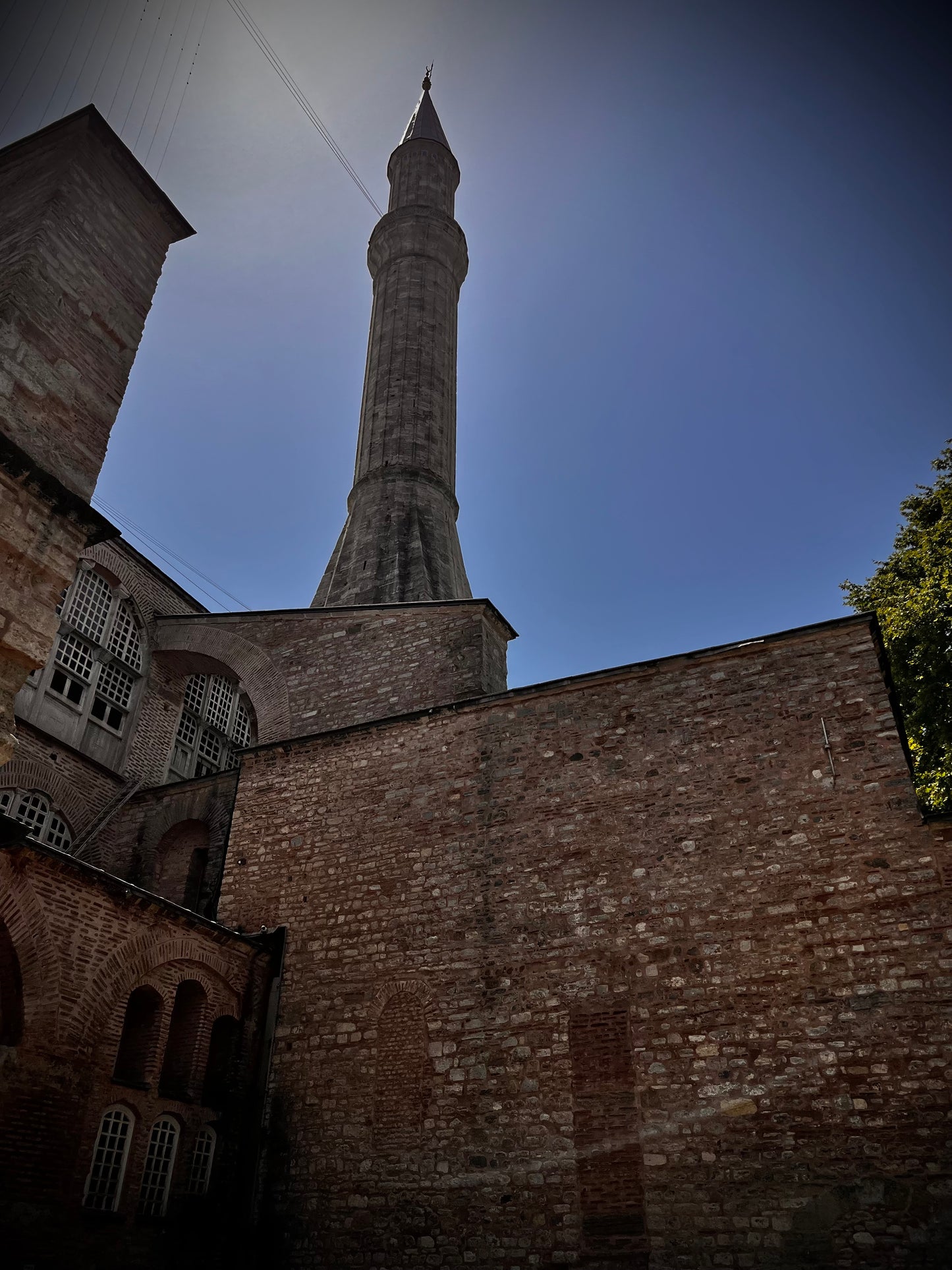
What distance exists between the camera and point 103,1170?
8.23 metres

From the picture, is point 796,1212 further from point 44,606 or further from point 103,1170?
point 44,606

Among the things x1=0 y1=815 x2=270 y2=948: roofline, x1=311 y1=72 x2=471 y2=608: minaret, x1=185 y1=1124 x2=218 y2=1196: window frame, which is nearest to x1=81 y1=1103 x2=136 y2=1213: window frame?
x1=185 y1=1124 x2=218 y2=1196: window frame

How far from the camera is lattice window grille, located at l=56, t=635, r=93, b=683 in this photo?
14375 millimetres

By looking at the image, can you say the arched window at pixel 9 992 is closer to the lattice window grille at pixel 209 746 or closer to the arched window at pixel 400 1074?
the arched window at pixel 400 1074

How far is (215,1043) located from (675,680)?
250 inches

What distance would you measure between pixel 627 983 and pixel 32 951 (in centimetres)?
537

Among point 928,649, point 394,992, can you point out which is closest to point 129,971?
point 394,992

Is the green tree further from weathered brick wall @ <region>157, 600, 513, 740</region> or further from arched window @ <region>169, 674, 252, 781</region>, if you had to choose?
arched window @ <region>169, 674, 252, 781</region>

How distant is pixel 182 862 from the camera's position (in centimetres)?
1369

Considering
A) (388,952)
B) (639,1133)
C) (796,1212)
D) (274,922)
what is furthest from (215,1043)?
(796,1212)

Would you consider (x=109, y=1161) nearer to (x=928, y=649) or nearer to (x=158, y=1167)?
(x=158, y=1167)

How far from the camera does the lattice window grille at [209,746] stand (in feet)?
54.9

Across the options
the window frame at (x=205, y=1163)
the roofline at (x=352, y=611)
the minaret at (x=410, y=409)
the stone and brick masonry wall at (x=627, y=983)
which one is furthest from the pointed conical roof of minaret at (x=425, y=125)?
the window frame at (x=205, y=1163)

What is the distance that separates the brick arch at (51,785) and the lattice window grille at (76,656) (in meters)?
1.70
